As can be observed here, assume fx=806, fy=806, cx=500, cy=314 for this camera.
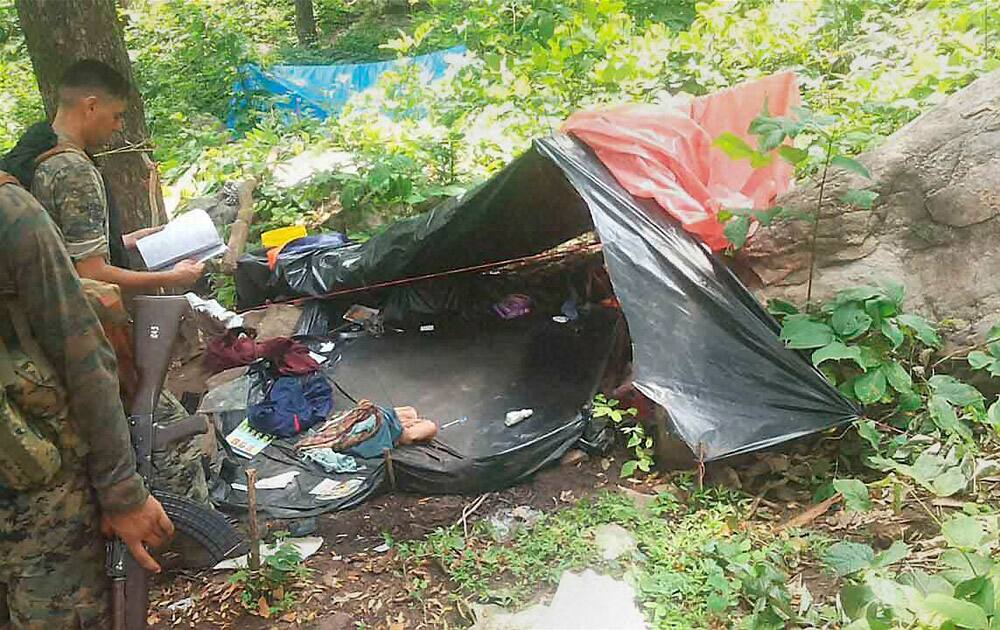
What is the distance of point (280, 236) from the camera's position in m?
4.88

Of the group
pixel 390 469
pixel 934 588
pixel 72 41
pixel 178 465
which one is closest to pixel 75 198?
pixel 178 465

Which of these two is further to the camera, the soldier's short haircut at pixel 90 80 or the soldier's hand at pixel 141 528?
the soldier's short haircut at pixel 90 80

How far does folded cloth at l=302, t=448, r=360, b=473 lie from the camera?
3.47 metres

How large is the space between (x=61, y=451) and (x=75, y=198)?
1242 mm

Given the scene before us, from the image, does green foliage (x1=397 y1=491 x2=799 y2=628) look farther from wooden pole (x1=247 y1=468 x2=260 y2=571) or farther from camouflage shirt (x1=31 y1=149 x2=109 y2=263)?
camouflage shirt (x1=31 y1=149 x2=109 y2=263)

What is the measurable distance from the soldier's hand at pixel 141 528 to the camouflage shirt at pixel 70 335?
0.03m

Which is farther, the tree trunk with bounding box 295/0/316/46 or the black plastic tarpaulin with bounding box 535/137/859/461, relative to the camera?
the tree trunk with bounding box 295/0/316/46

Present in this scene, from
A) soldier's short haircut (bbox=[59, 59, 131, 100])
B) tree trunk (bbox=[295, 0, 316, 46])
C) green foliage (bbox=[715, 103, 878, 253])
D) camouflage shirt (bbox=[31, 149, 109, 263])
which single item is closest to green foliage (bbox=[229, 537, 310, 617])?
camouflage shirt (bbox=[31, 149, 109, 263])

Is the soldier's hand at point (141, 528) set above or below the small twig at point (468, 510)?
above

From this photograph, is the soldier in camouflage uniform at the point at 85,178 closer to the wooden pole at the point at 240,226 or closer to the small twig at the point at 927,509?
the wooden pole at the point at 240,226

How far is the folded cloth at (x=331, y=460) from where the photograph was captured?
3.47m

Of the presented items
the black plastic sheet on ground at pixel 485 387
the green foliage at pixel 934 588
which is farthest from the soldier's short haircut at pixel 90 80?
the green foliage at pixel 934 588

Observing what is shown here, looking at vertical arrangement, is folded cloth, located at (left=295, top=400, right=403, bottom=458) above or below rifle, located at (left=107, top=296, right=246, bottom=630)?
below

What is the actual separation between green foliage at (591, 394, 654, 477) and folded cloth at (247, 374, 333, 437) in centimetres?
131
